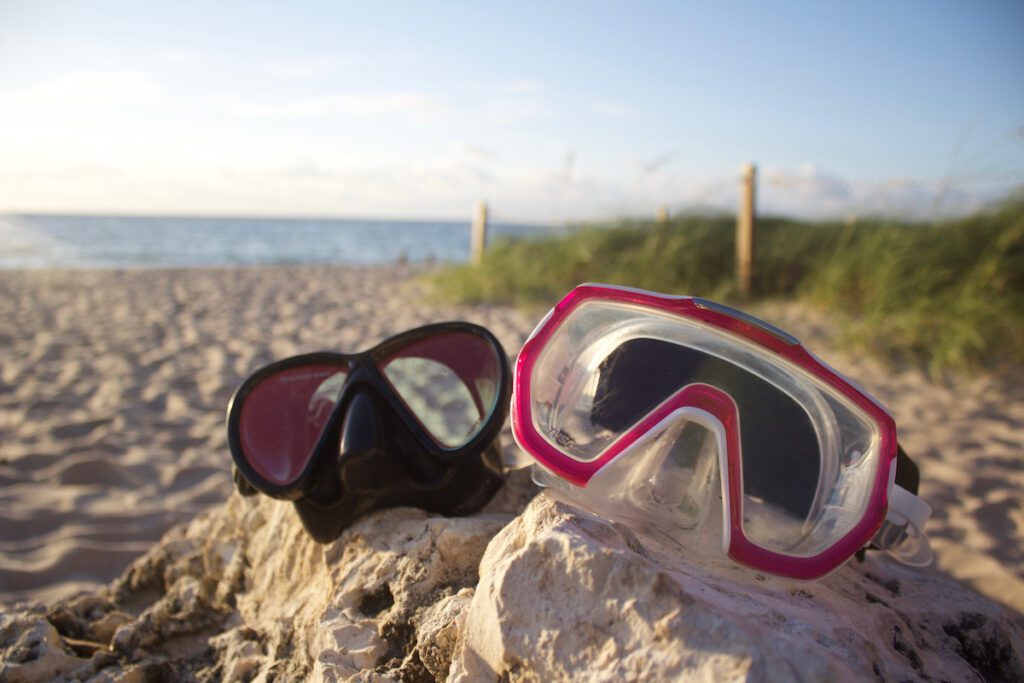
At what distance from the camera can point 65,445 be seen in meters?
3.30

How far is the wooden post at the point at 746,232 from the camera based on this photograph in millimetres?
6898

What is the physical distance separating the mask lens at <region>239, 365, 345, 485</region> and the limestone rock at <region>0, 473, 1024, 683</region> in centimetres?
21

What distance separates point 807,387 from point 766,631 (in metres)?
0.57

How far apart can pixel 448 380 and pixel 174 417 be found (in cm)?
276

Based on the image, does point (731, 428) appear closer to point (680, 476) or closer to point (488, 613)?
point (680, 476)

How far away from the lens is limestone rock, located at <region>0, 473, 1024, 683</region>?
0.87 m

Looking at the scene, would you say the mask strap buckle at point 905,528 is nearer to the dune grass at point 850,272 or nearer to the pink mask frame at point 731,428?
the pink mask frame at point 731,428

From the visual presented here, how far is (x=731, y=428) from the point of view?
4.03 feet

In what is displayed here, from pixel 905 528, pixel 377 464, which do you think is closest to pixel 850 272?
pixel 905 528

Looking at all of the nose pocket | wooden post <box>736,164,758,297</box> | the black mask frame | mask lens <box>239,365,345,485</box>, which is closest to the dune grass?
wooden post <box>736,164,758,297</box>

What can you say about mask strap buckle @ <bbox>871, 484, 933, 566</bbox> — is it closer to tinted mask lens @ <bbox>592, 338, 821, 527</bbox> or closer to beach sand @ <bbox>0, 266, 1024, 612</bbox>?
tinted mask lens @ <bbox>592, 338, 821, 527</bbox>

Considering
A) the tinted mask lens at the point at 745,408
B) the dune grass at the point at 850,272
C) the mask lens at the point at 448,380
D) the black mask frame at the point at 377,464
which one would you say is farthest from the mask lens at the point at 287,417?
the dune grass at the point at 850,272

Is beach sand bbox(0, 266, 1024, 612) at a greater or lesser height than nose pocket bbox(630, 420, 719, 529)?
lesser

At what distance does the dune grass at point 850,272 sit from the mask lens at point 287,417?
4.60m
